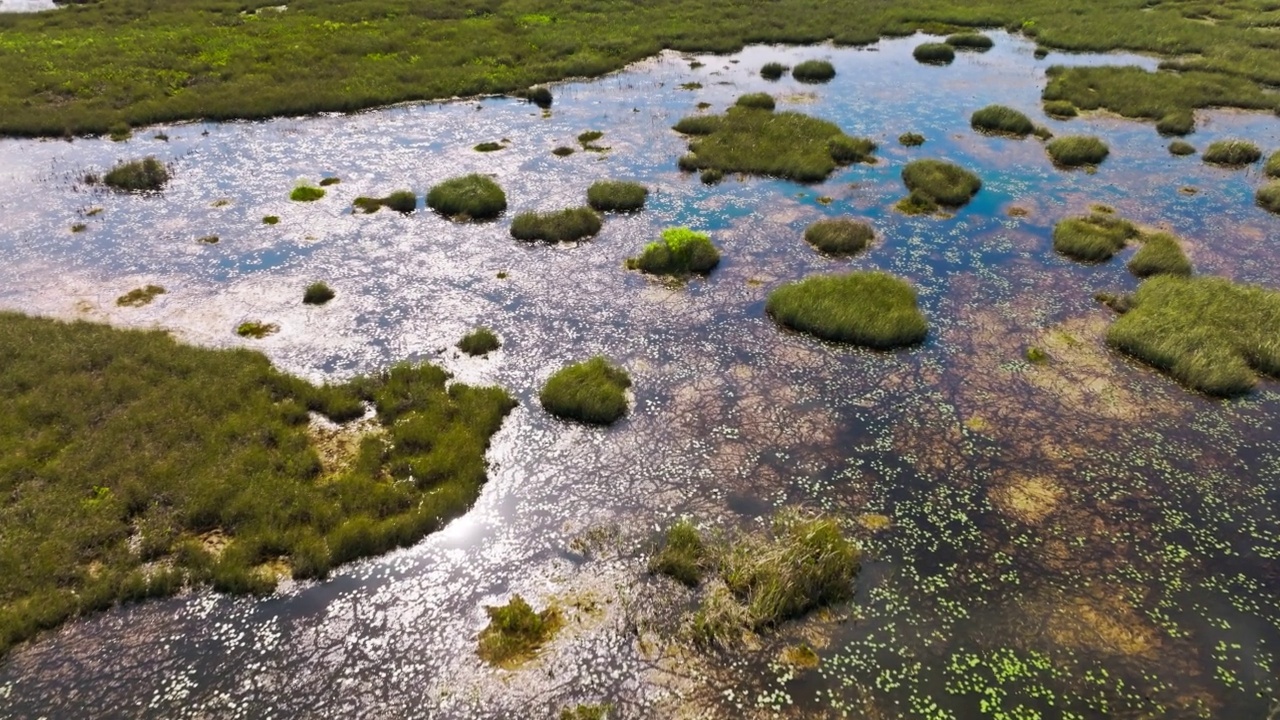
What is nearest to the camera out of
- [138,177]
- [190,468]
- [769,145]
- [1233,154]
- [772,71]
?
Result: [190,468]

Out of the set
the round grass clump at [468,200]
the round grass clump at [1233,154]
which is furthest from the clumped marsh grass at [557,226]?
the round grass clump at [1233,154]

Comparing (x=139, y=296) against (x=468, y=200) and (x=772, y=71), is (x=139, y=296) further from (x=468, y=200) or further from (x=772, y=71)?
(x=772, y=71)

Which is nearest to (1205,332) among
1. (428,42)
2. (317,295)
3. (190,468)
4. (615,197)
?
(615,197)

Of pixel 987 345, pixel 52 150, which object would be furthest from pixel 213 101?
pixel 987 345

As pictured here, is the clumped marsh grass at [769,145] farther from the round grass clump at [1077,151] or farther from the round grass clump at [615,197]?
the round grass clump at [1077,151]

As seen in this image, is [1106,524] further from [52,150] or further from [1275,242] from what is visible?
[52,150]

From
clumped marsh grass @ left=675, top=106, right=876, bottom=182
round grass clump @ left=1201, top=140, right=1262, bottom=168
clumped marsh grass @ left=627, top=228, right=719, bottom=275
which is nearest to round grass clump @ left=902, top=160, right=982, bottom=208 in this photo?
clumped marsh grass @ left=675, top=106, right=876, bottom=182
